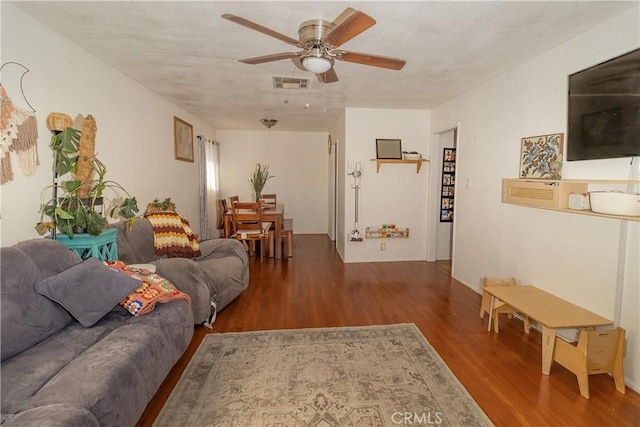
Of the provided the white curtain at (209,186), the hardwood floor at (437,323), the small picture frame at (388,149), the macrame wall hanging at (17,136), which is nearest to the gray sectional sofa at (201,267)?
the hardwood floor at (437,323)

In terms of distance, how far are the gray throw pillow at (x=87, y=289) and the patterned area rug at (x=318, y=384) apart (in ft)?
2.16

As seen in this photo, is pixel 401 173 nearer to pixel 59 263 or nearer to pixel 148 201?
pixel 148 201

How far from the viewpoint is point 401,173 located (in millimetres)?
4684

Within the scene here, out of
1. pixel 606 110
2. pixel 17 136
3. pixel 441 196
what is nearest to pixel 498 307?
pixel 606 110

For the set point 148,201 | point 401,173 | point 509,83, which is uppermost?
point 509,83

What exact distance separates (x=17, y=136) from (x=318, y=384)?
7.81ft

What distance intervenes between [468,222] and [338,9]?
2824 millimetres

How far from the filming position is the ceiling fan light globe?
6.37ft

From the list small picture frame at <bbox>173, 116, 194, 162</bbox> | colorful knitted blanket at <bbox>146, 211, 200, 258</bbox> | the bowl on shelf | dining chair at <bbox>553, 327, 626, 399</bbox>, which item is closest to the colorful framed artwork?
the bowl on shelf

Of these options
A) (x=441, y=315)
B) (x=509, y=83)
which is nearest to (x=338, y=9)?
(x=509, y=83)

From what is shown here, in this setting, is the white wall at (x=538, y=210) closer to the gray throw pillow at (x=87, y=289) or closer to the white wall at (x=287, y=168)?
the gray throw pillow at (x=87, y=289)

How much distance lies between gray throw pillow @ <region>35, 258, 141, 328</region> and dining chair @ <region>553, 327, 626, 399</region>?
2667 millimetres

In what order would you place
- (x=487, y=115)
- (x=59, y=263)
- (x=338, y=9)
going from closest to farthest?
(x=59, y=263) → (x=338, y=9) → (x=487, y=115)

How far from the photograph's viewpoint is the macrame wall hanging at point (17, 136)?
5.85 feet
